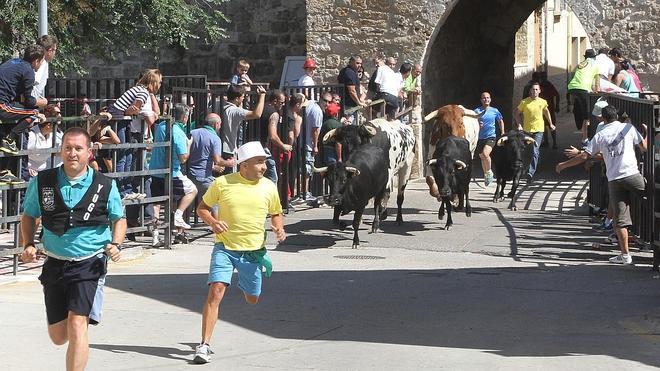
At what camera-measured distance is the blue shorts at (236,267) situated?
9647 mm

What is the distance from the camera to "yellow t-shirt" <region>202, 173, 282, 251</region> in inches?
385

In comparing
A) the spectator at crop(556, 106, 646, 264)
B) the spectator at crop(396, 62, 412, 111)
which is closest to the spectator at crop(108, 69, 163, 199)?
the spectator at crop(556, 106, 646, 264)

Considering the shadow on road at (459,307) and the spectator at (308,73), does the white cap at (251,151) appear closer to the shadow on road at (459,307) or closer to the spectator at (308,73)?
the shadow on road at (459,307)

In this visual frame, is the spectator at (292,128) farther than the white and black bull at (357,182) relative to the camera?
Yes

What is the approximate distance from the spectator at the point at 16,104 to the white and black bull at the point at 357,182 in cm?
392

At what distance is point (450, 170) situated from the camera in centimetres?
1856

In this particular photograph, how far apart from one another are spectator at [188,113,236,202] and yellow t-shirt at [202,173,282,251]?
21.0 feet

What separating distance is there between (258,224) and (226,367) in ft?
3.92

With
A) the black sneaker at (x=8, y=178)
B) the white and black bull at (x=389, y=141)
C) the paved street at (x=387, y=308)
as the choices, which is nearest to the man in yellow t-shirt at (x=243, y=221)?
the paved street at (x=387, y=308)

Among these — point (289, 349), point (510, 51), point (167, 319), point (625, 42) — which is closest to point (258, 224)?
point (289, 349)

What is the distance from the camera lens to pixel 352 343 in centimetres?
1019

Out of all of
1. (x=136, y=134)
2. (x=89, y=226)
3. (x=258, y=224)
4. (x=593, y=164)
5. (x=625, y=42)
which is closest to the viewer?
(x=89, y=226)

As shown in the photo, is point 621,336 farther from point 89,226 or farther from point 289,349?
point 89,226

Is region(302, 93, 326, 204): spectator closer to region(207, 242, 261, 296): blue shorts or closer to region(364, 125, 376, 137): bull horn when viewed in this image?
region(364, 125, 376, 137): bull horn
